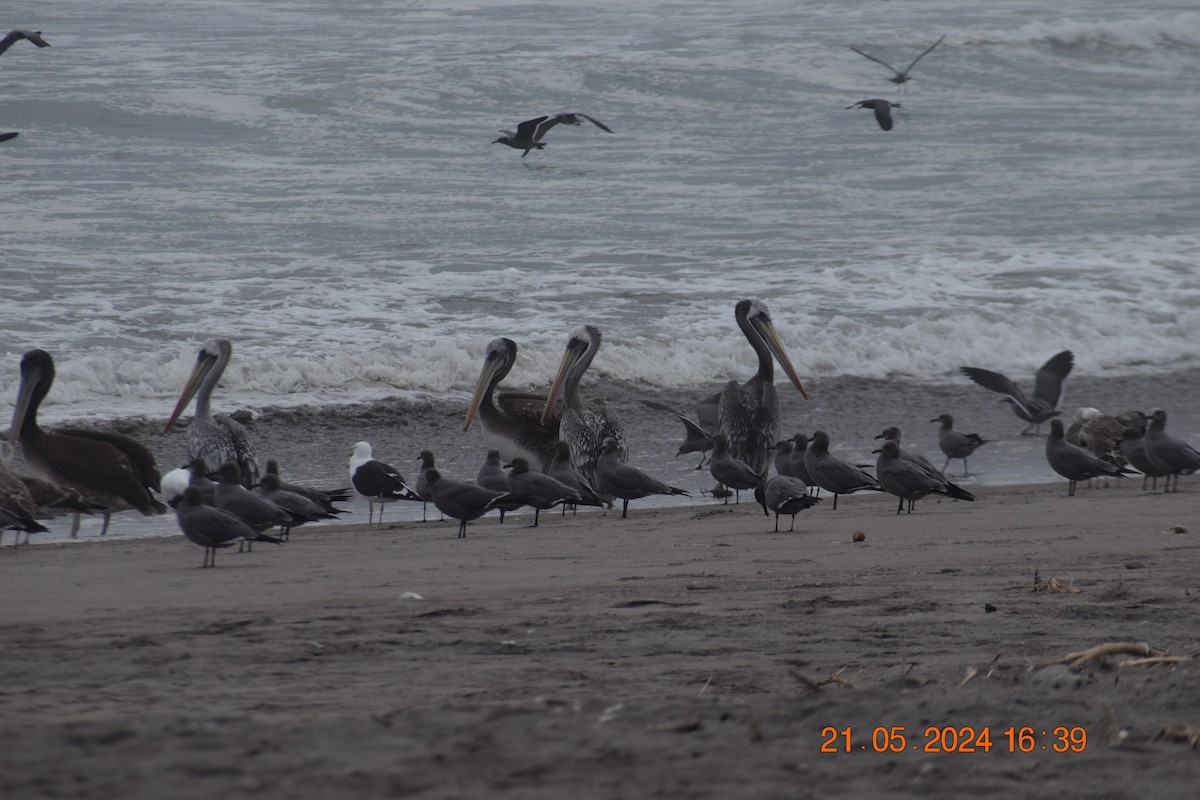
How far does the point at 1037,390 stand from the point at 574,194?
11637 millimetres

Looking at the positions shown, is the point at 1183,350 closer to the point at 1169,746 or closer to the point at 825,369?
the point at 825,369

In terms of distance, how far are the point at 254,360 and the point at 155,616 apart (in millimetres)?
8209

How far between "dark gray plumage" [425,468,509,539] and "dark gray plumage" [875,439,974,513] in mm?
2346

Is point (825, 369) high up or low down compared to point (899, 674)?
down

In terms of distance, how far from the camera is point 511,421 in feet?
35.2

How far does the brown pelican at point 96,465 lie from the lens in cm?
857

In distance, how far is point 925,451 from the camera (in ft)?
36.5

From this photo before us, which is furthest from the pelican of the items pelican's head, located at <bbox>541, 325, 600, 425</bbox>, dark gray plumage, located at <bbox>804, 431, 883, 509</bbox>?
dark gray plumage, located at <bbox>804, 431, 883, 509</bbox>

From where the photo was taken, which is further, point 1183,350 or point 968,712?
point 1183,350

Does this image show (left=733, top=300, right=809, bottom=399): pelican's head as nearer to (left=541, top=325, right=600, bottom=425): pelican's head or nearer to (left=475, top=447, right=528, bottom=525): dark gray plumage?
(left=541, top=325, right=600, bottom=425): pelican's head

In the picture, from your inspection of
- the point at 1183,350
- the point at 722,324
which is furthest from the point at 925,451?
the point at 1183,350

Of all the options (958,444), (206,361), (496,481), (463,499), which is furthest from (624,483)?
(206,361)
